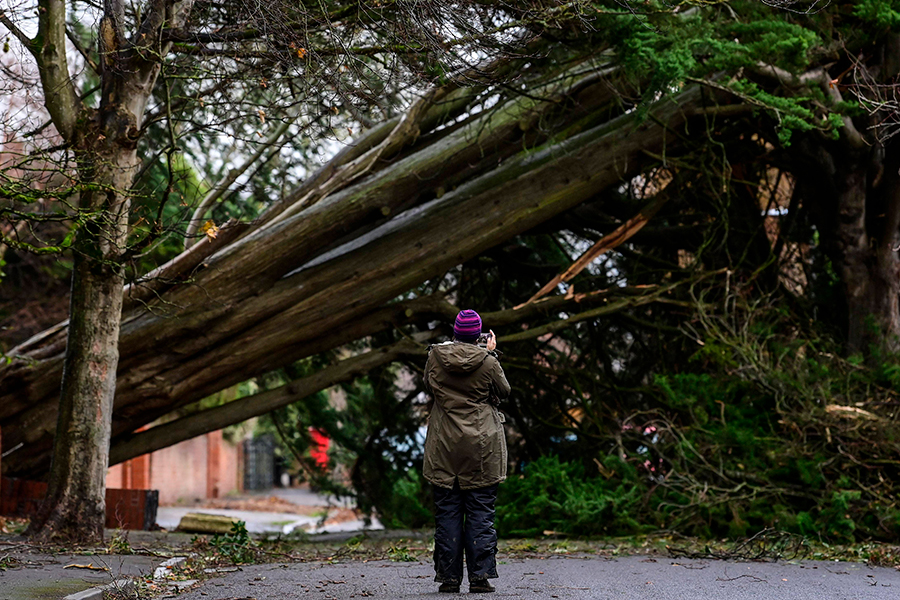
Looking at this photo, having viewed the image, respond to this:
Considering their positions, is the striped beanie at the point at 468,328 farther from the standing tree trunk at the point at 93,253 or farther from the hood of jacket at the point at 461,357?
the standing tree trunk at the point at 93,253

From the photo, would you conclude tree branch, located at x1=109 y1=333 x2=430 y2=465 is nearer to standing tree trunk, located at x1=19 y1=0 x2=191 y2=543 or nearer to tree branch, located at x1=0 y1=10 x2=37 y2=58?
standing tree trunk, located at x1=19 y1=0 x2=191 y2=543

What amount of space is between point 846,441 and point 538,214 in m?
4.24

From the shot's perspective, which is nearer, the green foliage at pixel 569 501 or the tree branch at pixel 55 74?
the tree branch at pixel 55 74

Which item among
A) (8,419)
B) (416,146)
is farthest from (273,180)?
(8,419)

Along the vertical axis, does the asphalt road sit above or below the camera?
below

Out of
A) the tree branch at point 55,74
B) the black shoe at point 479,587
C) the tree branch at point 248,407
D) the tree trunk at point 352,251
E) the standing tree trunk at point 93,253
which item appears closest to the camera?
the black shoe at point 479,587

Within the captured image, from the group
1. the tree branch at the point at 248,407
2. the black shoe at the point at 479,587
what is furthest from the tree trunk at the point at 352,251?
the black shoe at the point at 479,587

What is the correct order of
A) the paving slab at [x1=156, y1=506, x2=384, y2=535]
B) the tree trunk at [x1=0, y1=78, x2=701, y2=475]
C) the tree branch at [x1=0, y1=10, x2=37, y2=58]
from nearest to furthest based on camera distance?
1. the tree branch at [x1=0, y1=10, x2=37, y2=58]
2. the tree trunk at [x1=0, y1=78, x2=701, y2=475]
3. the paving slab at [x1=156, y1=506, x2=384, y2=535]

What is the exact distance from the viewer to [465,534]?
5488 mm

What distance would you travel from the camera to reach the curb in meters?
4.85

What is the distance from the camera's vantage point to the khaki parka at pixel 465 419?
5.50 m

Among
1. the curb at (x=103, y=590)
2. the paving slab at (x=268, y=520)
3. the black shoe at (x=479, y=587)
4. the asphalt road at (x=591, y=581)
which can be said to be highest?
the curb at (x=103, y=590)

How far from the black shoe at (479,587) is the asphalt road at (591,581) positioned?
0.22 feet

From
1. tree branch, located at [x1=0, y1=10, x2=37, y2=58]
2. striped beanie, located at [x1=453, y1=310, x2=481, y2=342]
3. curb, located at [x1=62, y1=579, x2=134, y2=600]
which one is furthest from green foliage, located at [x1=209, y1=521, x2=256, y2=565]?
tree branch, located at [x1=0, y1=10, x2=37, y2=58]
